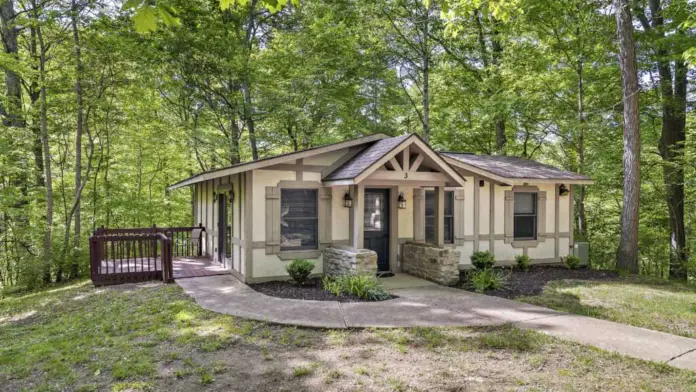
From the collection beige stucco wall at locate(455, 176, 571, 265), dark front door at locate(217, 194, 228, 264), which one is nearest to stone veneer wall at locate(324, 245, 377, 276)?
dark front door at locate(217, 194, 228, 264)

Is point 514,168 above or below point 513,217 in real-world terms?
above

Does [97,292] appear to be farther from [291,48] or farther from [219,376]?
[291,48]

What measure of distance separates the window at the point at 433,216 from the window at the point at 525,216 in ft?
6.61

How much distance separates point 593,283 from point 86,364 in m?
9.54

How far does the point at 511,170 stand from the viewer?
1083 centimetres

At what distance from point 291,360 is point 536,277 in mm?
7323

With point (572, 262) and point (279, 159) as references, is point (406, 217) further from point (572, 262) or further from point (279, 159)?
point (572, 262)

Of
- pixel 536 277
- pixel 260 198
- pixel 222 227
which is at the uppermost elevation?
pixel 260 198

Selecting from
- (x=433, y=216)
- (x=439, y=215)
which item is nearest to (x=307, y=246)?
(x=439, y=215)

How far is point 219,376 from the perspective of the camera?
12.9 feet

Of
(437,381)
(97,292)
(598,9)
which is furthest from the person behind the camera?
(598,9)

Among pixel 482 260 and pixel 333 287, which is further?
pixel 482 260

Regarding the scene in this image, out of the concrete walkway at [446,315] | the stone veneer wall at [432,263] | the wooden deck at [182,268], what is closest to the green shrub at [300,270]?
the concrete walkway at [446,315]

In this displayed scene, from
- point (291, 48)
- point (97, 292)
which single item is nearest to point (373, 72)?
point (291, 48)
